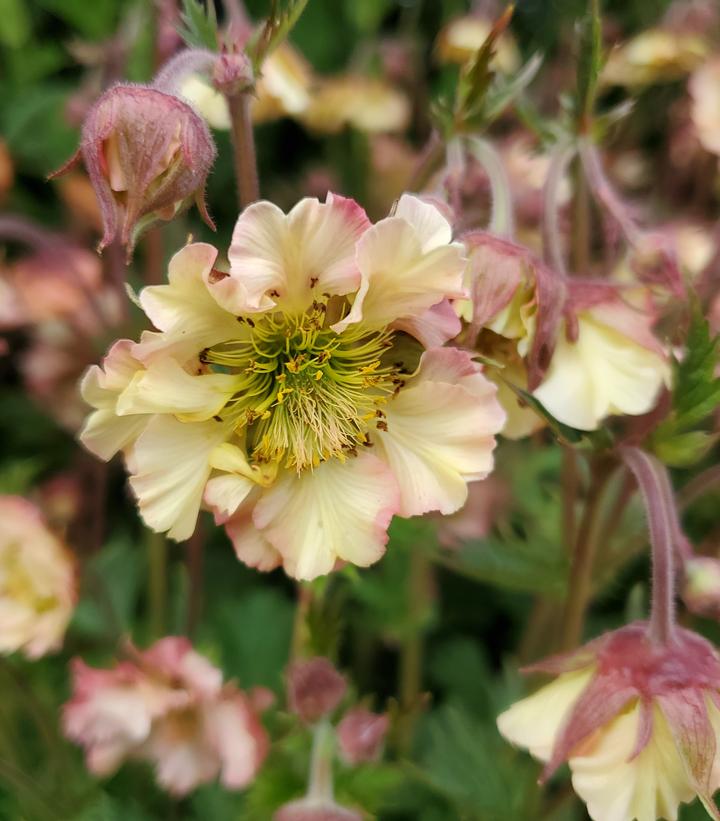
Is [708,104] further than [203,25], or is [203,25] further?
[708,104]

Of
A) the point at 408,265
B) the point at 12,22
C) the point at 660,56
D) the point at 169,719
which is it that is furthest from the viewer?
the point at 12,22

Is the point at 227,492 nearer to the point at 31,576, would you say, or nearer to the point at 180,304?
the point at 180,304

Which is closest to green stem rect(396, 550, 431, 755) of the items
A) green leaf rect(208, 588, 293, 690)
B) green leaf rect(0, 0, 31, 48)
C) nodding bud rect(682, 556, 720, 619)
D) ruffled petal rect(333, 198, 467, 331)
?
green leaf rect(208, 588, 293, 690)

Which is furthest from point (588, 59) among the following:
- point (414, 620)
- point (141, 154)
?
point (414, 620)

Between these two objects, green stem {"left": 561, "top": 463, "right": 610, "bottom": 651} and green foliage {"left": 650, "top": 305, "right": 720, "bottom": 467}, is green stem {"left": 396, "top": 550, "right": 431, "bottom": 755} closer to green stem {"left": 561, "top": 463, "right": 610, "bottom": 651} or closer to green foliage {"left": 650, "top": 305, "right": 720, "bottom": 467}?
green stem {"left": 561, "top": 463, "right": 610, "bottom": 651}

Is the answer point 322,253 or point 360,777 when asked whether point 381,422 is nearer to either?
point 322,253

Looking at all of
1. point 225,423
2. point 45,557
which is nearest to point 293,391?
point 225,423

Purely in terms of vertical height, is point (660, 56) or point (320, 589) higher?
point (660, 56)
